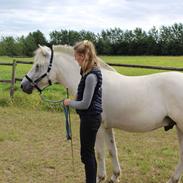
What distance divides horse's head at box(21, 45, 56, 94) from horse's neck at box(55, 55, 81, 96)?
10cm

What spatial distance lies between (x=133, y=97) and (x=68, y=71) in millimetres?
926

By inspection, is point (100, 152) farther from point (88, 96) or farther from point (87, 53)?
point (87, 53)

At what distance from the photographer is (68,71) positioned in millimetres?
4738

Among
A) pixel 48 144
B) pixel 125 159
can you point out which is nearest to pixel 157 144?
pixel 125 159

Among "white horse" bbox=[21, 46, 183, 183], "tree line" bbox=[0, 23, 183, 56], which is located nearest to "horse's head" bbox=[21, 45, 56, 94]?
"white horse" bbox=[21, 46, 183, 183]

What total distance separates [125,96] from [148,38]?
6814 centimetres

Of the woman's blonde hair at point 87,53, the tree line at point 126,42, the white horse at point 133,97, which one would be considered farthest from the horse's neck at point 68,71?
the tree line at point 126,42

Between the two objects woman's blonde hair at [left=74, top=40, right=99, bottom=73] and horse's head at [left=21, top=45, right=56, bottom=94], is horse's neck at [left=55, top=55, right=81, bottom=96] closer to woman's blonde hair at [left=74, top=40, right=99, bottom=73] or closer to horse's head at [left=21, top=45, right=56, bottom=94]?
horse's head at [left=21, top=45, right=56, bottom=94]

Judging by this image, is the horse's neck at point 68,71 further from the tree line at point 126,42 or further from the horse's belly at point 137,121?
the tree line at point 126,42

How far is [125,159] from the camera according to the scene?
607 centimetres

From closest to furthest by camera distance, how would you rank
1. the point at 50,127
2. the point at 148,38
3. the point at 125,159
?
the point at 125,159 < the point at 50,127 < the point at 148,38

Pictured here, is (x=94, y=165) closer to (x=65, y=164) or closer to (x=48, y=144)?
(x=65, y=164)

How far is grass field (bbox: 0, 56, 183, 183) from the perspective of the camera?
523 cm

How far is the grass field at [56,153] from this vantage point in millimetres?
5234
